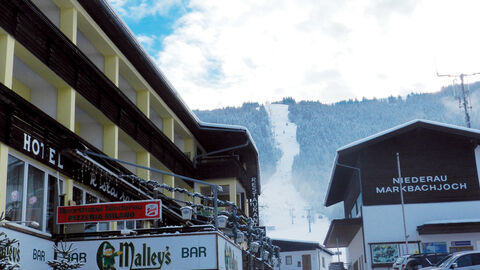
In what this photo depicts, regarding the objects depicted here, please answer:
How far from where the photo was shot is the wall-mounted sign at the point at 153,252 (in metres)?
18.1

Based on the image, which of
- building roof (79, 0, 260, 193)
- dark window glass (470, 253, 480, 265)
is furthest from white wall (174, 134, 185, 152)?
dark window glass (470, 253, 480, 265)

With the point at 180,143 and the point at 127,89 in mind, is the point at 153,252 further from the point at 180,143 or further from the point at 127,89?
the point at 180,143

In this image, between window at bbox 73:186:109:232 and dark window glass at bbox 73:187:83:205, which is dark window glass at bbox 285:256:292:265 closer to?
window at bbox 73:186:109:232

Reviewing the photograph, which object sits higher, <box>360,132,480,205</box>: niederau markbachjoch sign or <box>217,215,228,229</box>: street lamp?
<box>360,132,480,205</box>: niederau markbachjoch sign

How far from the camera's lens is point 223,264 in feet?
62.3

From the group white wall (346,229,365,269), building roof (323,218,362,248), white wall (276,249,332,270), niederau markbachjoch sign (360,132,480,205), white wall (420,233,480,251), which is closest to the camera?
Result: white wall (420,233,480,251)

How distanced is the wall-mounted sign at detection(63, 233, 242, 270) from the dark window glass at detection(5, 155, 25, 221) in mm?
2042

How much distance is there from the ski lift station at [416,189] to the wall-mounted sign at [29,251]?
29.0m

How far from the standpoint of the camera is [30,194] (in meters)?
17.7

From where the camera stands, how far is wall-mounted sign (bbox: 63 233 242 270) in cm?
1806

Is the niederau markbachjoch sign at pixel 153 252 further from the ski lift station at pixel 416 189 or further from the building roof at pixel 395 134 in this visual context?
the building roof at pixel 395 134

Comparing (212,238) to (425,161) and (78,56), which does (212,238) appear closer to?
(78,56)

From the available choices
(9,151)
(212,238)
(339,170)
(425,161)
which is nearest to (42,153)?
(9,151)

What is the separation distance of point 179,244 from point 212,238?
0.92m
